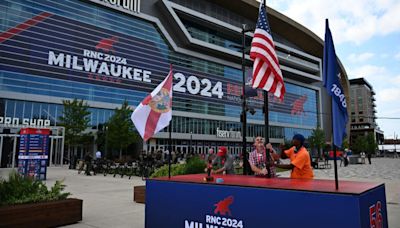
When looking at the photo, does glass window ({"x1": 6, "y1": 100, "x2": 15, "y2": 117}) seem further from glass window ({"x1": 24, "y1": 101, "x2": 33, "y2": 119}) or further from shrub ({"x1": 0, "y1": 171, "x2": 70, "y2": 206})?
shrub ({"x1": 0, "y1": 171, "x2": 70, "y2": 206})

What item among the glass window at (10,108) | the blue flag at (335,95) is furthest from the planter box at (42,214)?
the glass window at (10,108)

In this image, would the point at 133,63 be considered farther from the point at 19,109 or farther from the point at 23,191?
the point at 23,191

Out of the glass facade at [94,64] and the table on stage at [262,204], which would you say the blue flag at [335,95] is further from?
the glass facade at [94,64]

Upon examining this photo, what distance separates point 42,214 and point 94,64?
123ft

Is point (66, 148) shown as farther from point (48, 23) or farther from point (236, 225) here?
point (236, 225)

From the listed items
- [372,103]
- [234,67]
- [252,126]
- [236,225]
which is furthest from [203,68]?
[372,103]

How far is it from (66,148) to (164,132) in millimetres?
14834

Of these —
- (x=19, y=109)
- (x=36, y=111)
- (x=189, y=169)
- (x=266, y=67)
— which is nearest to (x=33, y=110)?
(x=36, y=111)

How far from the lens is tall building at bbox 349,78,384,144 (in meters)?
133

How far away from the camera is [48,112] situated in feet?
119

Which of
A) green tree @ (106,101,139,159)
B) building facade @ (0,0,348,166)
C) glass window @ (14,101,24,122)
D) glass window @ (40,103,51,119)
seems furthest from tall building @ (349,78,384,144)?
glass window @ (14,101,24,122)

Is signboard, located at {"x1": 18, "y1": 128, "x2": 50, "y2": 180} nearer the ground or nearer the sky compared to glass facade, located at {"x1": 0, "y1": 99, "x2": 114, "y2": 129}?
nearer the ground

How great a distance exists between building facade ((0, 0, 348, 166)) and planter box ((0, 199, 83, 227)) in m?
23.2

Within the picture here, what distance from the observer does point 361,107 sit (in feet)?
449
